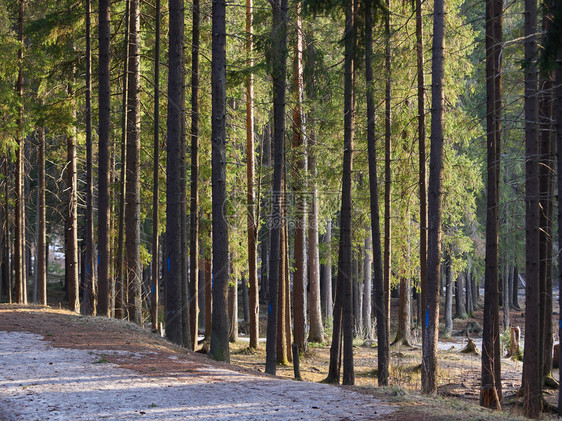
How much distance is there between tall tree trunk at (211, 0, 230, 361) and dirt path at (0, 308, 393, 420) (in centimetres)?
110

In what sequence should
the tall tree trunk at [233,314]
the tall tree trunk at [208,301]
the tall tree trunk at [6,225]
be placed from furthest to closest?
the tall tree trunk at [233,314]
the tall tree trunk at [6,225]
the tall tree trunk at [208,301]

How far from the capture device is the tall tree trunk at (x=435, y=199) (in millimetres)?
12625

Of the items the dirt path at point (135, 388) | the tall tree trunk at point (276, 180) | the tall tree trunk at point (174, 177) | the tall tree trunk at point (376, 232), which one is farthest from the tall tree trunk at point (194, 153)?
the dirt path at point (135, 388)

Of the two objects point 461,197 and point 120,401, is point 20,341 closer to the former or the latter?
point 120,401

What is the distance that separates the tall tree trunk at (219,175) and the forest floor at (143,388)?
103 centimetres

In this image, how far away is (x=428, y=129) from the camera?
1856cm

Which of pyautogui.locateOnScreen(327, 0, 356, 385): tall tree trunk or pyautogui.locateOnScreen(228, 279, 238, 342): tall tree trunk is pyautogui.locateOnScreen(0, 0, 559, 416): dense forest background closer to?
pyautogui.locateOnScreen(327, 0, 356, 385): tall tree trunk

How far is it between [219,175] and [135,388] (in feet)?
18.9

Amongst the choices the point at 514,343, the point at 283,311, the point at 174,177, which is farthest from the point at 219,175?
the point at 514,343

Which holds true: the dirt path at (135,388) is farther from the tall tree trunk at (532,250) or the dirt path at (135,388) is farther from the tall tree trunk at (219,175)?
the tall tree trunk at (532,250)

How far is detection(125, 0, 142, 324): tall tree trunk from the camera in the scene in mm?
16688

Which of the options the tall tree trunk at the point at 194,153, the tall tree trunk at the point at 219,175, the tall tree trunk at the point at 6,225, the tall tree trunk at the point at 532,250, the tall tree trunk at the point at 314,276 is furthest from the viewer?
the tall tree trunk at the point at 6,225

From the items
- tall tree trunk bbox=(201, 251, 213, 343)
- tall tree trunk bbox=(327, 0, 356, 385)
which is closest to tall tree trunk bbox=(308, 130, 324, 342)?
tall tree trunk bbox=(201, 251, 213, 343)

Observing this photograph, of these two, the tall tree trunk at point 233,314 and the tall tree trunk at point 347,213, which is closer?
the tall tree trunk at point 347,213
